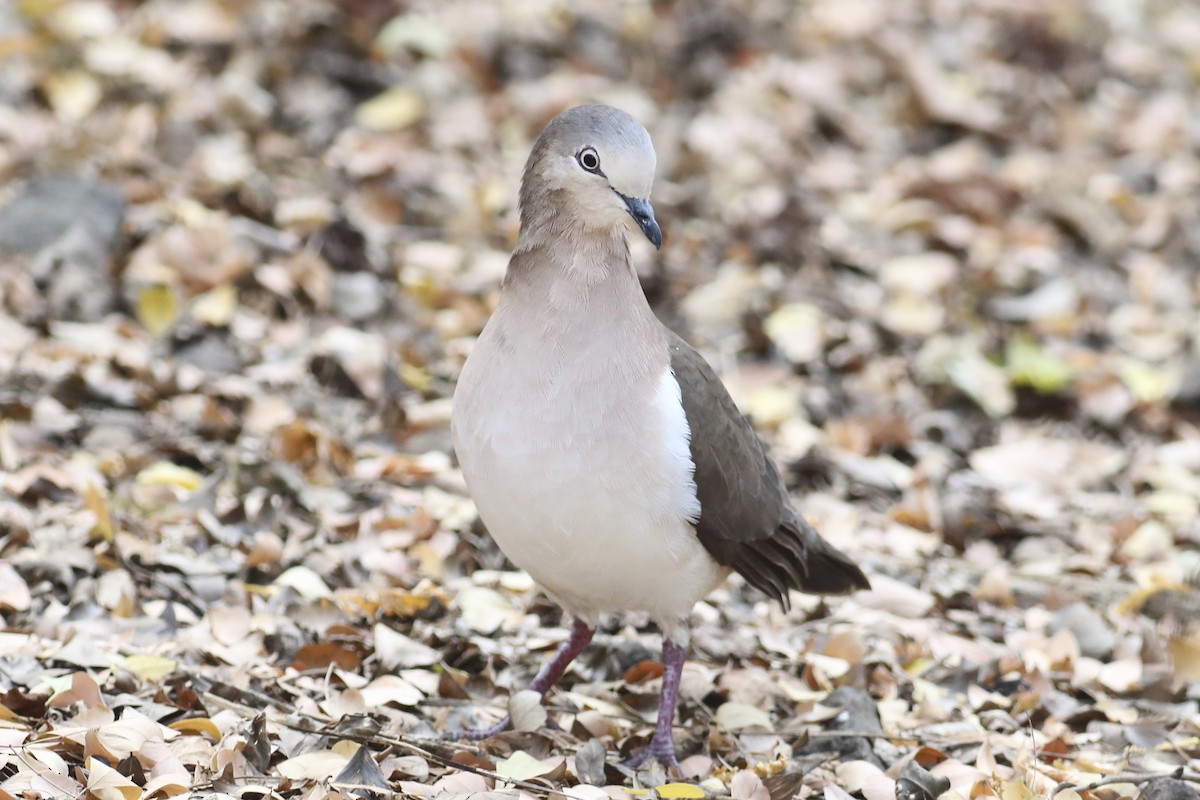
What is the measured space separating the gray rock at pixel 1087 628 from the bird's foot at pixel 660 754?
1.60 meters

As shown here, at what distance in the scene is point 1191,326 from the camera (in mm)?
7465

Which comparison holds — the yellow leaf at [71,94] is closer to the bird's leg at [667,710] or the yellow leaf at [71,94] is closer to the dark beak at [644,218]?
the dark beak at [644,218]

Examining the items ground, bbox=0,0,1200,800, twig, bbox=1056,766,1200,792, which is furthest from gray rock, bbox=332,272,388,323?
twig, bbox=1056,766,1200,792

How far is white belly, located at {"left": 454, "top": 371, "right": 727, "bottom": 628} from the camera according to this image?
3.80 m

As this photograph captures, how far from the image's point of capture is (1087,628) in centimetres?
500

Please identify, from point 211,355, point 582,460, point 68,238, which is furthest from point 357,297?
point 582,460

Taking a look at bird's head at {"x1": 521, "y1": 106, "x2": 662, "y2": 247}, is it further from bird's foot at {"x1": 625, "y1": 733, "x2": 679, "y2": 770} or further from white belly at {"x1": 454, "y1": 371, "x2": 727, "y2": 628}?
bird's foot at {"x1": 625, "y1": 733, "x2": 679, "y2": 770}

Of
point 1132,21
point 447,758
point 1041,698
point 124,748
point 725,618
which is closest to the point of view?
point 124,748

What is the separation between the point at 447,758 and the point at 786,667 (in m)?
1.34

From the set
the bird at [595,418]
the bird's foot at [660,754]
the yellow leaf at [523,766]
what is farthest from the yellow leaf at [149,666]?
the bird's foot at [660,754]

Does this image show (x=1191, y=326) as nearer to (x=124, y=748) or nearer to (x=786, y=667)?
(x=786, y=667)

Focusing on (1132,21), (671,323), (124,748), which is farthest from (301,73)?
(1132,21)

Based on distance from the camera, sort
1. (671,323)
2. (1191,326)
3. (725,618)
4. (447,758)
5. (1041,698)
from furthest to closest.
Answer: (1191,326), (671,323), (725,618), (1041,698), (447,758)

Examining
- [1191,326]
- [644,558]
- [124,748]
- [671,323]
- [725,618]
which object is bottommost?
[124,748]
